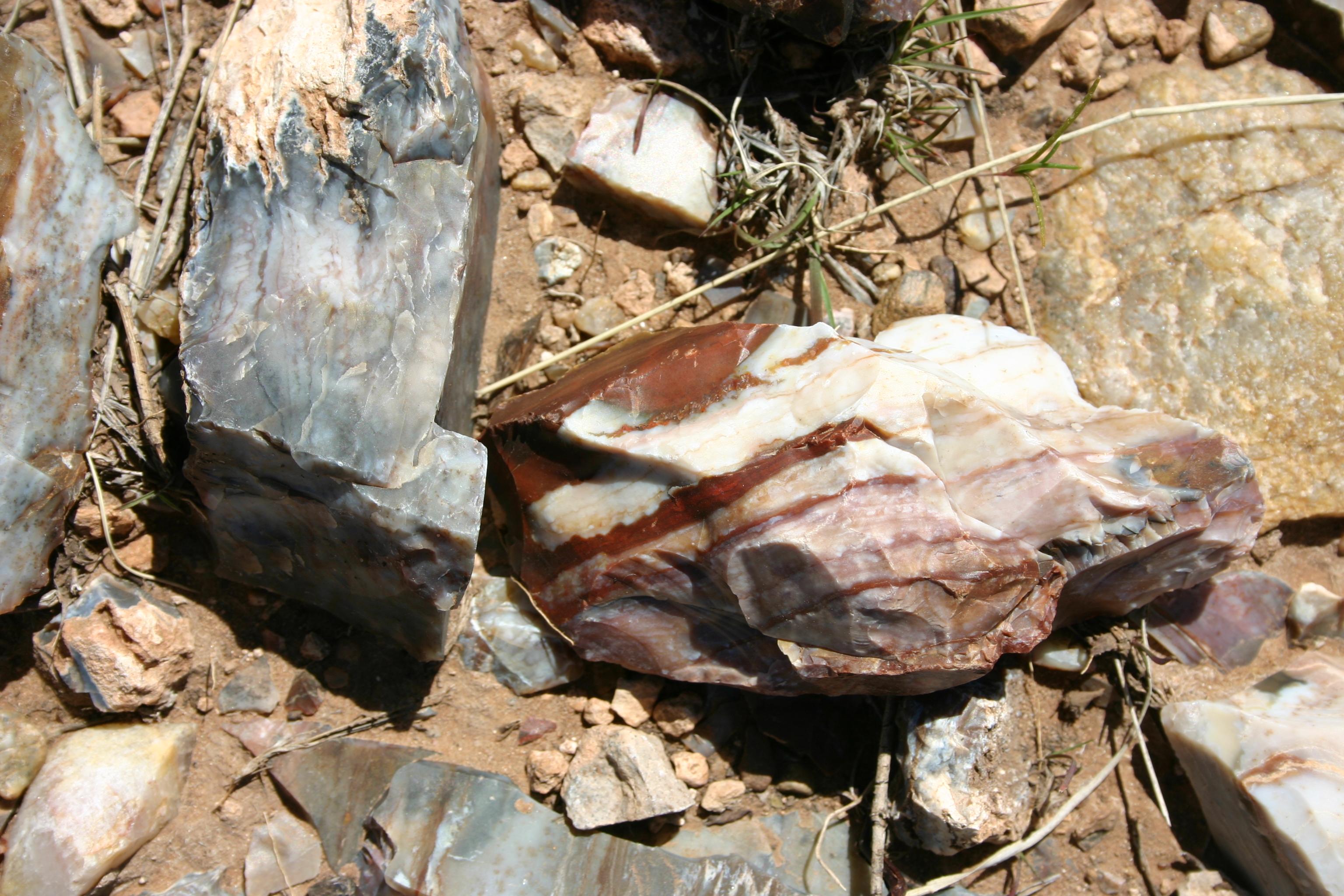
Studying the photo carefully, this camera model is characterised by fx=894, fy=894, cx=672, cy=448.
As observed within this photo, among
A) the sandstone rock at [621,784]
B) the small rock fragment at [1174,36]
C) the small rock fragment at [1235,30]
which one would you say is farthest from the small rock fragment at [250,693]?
the small rock fragment at [1235,30]

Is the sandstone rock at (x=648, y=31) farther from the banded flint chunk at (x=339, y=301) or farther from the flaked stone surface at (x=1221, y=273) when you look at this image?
the flaked stone surface at (x=1221, y=273)

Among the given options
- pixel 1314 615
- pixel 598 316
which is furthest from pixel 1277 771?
pixel 598 316

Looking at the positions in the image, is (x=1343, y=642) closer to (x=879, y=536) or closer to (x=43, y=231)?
(x=879, y=536)

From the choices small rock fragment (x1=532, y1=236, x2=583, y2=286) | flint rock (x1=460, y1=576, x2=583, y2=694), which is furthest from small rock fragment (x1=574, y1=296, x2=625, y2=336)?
flint rock (x1=460, y1=576, x2=583, y2=694)

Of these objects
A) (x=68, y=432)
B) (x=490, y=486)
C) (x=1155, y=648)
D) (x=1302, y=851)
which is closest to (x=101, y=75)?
(x=68, y=432)

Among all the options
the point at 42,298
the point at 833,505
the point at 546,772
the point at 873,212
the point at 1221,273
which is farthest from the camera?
the point at 1221,273

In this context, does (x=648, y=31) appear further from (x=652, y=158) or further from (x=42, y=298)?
(x=42, y=298)
